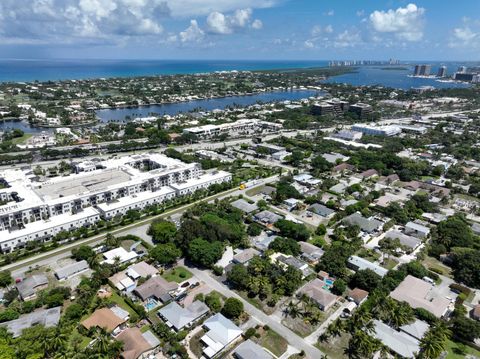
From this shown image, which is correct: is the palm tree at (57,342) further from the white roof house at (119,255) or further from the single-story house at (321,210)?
the single-story house at (321,210)

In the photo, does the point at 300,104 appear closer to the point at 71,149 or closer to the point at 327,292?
the point at 71,149

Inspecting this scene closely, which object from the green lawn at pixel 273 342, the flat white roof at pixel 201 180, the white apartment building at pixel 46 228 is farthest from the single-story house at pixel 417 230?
the white apartment building at pixel 46 228

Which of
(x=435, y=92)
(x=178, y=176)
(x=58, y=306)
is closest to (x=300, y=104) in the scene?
(x=435, y=92)

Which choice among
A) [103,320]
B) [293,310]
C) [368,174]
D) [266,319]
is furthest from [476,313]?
[368,174]

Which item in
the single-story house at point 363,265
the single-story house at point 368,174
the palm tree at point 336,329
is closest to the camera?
the palm tree at point 336,329

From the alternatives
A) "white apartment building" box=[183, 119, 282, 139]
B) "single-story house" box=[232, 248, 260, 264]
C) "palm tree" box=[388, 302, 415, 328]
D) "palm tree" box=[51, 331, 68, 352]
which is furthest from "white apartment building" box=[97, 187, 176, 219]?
"white apartment building" box=[183, 119, 282, 139]

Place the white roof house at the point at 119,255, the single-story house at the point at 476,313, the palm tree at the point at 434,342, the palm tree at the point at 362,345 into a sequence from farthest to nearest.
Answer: the white roof house at the point at 119,255
the single-story house at the point at 476,313
the palm tree at the point at 362,345
the palm tree at the point at 434,342

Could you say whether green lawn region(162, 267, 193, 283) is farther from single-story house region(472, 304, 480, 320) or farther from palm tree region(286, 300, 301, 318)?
single-story house region(472, 304, 480, 320)

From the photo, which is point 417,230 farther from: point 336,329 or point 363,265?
point 336,329
